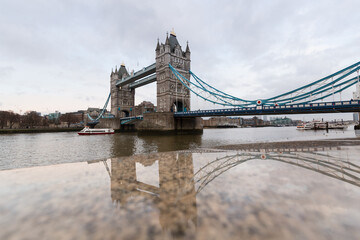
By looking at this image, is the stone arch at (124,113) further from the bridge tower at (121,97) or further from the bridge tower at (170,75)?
the bridge tower at (170,75)

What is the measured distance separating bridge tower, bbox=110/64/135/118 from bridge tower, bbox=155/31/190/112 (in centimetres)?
2364

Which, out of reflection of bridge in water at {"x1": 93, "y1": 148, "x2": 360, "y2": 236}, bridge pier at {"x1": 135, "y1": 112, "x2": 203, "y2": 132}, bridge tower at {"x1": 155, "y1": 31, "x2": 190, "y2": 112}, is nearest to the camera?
reflection of bridge in water at {"x1": 93, "y1": 148, "x2": 360, "y2": 236}

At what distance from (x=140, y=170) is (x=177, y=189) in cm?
197

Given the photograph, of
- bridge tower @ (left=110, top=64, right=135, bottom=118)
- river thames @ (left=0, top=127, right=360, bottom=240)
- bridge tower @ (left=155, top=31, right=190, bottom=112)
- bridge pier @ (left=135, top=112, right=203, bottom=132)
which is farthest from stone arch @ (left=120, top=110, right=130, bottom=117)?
river thames @ (left=0, top=127, right=360, bottom=240)

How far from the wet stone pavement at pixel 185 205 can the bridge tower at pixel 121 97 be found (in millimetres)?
56970

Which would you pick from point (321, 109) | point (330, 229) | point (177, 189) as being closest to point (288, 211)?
point (330, 229)

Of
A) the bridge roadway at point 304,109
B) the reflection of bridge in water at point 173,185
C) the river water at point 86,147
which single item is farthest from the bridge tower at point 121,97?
the reflection of bridge in water at point 173,185

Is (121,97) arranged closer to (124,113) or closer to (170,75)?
(124,113)

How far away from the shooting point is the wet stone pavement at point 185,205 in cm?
200

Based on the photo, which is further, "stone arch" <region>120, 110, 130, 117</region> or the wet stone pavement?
"stone arch" <region>120, 110, 130, 117</region>

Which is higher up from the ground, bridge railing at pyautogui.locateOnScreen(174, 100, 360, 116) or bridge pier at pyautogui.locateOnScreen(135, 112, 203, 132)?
bridge railing at pyautogui.locateOnScreen(174, 100, 360, 116)

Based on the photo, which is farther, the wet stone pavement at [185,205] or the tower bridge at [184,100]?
the tower bridge at [184,100]

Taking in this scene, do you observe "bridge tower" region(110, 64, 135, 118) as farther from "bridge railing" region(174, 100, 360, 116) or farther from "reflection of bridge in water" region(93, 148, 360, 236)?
"reflection of bridge in water" region(93, 148, 360, 236)

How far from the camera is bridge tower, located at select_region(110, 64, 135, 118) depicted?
58787 mm
